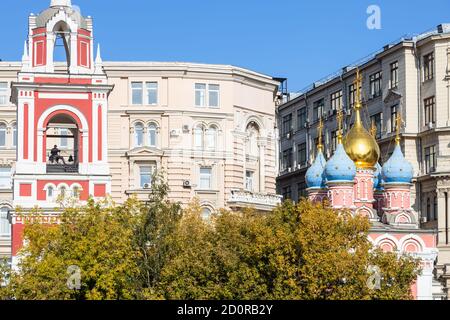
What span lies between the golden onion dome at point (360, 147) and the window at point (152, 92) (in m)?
18.9

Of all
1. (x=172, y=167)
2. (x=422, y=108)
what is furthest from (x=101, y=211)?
(x=422, y=108)

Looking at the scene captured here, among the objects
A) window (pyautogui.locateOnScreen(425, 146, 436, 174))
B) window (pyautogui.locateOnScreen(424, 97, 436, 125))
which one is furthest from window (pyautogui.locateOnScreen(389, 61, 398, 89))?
window (pyautogui.locateOnScreen(425, 146, 436, 174))

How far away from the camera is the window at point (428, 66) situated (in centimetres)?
11175

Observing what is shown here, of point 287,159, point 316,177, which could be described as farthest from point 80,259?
point 287,159

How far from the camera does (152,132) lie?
108125 millimetres

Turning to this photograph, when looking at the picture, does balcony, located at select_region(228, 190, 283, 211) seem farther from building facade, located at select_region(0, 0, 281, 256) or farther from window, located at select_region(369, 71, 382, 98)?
window, located at select_region(369, 71, 382, 98)

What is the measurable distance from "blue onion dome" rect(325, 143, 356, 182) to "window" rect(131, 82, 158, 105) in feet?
72.7

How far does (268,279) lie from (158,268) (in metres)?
5.58

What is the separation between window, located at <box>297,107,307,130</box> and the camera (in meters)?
132

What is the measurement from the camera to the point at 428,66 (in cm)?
11238

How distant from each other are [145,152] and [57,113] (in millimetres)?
22713

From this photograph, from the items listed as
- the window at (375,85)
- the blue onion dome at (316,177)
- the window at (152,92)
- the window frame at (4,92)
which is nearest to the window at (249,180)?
the window at (152,92)

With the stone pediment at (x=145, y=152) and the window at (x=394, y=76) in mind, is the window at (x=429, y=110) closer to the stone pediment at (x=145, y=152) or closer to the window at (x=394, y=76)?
the window at (x=394, y=76)

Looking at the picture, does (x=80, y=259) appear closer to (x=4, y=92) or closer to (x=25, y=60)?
(x=25, y=60)
